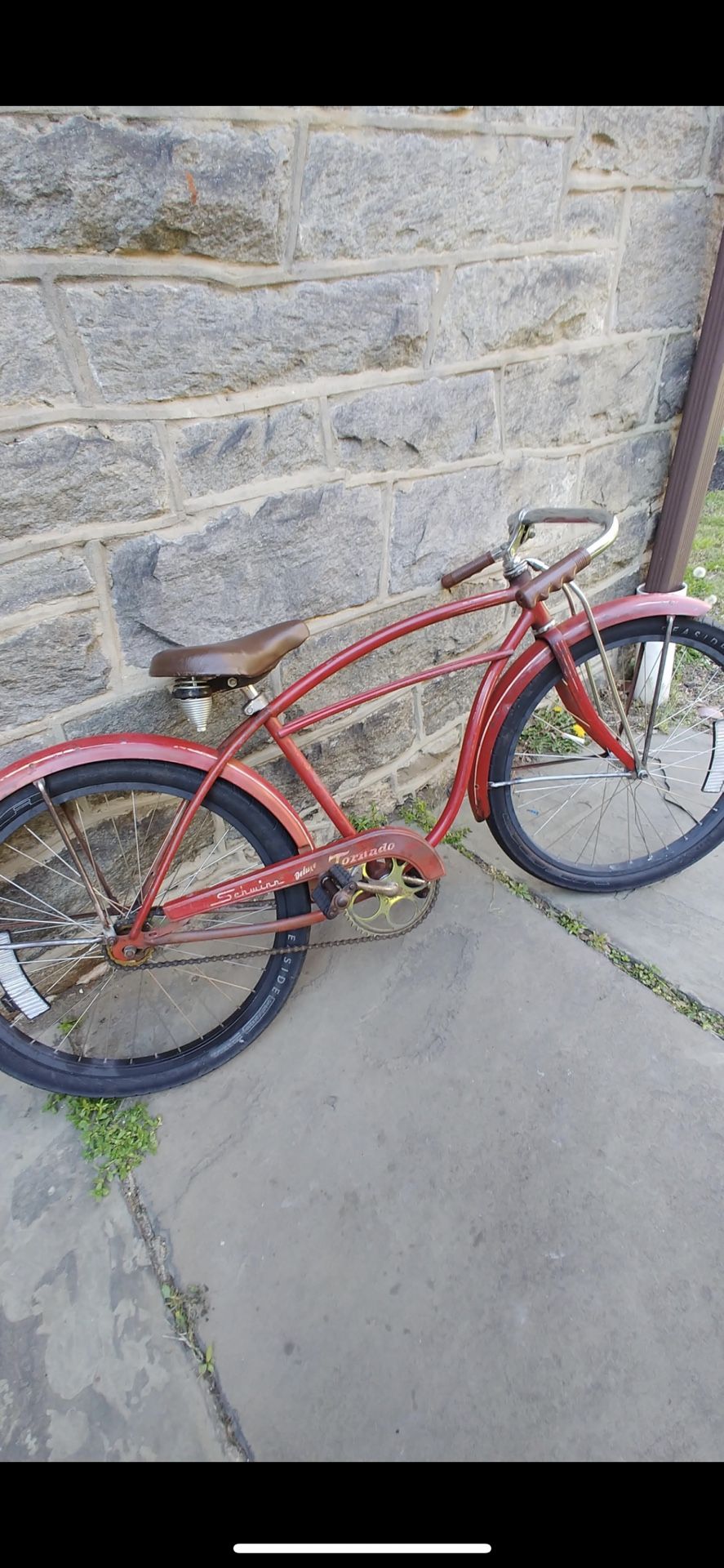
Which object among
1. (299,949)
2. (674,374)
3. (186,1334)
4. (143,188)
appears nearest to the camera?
(143,188)

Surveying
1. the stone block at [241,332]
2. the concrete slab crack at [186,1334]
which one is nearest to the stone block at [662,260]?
the stone block at [241,332]

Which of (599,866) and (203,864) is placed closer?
(203,864)

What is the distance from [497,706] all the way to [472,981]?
78 centimetres

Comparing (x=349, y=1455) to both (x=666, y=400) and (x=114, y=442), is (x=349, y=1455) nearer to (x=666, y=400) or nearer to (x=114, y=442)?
(x=114, y=442)

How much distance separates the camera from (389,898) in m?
1.89

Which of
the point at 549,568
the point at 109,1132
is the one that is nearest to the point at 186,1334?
the point at 109,1132

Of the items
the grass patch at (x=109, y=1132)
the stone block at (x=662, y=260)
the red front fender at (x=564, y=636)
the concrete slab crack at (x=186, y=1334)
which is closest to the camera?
the concrete slab crack at (x=186, y=1334)

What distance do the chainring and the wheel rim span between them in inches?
10.7

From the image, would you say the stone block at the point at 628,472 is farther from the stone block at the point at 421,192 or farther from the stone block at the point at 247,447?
the stone block at the point at 247,447

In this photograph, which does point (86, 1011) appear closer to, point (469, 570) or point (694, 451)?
point (469, 570)

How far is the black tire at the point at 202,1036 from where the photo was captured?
1.53m

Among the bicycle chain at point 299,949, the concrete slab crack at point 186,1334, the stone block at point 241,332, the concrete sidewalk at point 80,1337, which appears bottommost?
the concrete sidewalk at point 80,1337

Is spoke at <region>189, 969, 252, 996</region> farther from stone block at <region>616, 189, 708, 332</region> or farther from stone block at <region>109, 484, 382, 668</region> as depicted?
stone block at <region>616, 189, 708, 332</region>

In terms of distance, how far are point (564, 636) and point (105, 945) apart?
1399 mm
